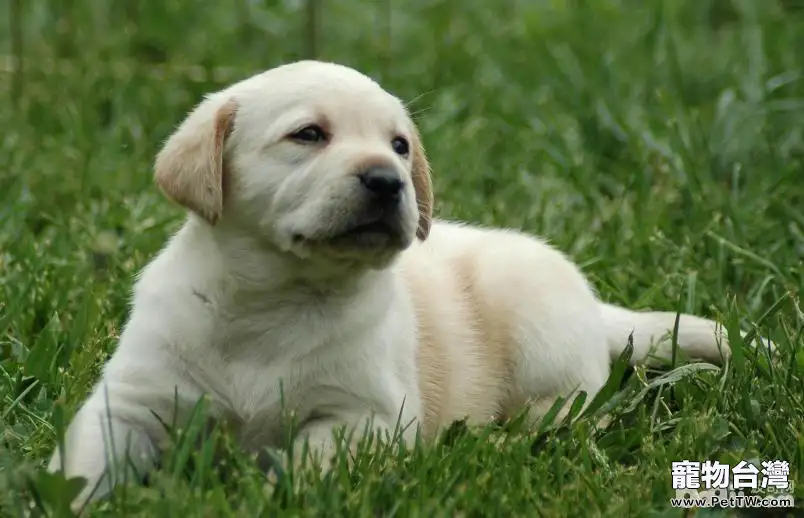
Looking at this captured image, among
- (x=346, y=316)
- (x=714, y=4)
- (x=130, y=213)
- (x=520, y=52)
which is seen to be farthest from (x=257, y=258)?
(x=714, y=4)

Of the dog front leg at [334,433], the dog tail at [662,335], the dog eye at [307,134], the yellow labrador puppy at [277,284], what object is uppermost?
the dog eye at [307,134]

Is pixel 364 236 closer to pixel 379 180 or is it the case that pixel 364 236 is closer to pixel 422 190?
pixel 379 180

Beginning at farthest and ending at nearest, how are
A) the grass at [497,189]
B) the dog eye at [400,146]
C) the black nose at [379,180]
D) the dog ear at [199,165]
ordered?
1. the dog eye at [400,146]
2. the dog ear at [199,165]
3. the black nose at [379,180]
4. the grass at [497,189]

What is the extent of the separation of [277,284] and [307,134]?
1.35 ft

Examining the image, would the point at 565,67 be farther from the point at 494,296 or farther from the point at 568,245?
the point at 494,296

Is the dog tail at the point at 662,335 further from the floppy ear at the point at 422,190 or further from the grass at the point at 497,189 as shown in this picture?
the floppy ear at the point at 422,190

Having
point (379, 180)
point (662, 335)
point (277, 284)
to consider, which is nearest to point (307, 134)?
point (379, 180)

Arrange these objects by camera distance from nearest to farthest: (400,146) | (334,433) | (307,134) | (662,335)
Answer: (334,433) < (307,134) < (400,146) < (662,335)

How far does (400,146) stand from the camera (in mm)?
3771

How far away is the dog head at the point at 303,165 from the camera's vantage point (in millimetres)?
3387

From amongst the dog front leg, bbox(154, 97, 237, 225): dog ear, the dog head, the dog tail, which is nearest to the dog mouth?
the dog head

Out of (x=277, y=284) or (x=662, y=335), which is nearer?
(x=277, y=284)

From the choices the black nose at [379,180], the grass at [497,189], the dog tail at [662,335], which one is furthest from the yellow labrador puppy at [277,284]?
the dog tail at [662,335]

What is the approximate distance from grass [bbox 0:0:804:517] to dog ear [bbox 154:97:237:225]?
59 centimetres
